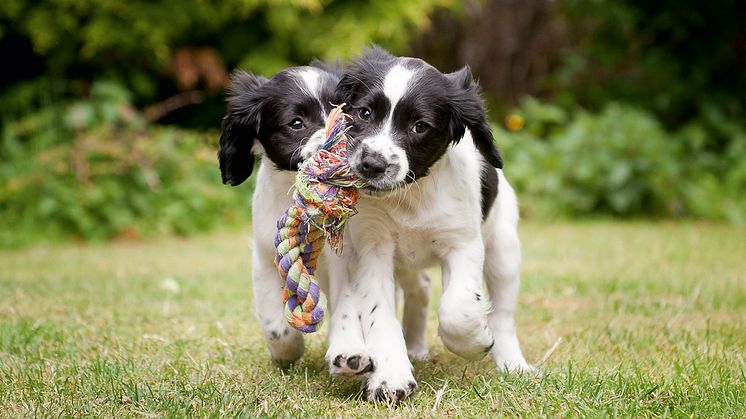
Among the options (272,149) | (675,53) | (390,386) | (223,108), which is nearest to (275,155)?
(272,149)

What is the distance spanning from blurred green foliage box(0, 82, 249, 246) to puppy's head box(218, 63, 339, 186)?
189 inches

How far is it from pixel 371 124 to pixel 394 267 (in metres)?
0.57

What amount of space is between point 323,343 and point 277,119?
3.67 ft

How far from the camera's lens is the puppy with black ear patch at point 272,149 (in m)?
3.21

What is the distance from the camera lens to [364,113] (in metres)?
3.02

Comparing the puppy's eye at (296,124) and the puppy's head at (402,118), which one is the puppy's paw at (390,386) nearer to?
the puppy's head at (402,118)

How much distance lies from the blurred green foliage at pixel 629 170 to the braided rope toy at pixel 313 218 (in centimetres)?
602

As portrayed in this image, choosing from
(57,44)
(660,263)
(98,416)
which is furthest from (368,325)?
(57,44)

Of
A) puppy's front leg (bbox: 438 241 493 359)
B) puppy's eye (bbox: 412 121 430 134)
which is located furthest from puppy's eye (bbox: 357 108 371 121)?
puppy's front leg (bbox: 438 241 493 359)

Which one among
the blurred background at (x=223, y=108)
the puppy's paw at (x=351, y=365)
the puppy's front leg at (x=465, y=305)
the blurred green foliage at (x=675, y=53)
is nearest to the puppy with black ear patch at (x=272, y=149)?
the puppy's paw at (x=351, y=365)

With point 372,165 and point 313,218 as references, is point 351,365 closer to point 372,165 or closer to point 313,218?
point 313,218

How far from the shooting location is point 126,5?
8.54 meters

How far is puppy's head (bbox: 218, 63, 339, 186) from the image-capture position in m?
3.20

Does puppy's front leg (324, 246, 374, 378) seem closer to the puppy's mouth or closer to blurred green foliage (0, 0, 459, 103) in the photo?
the puppy's mouth
